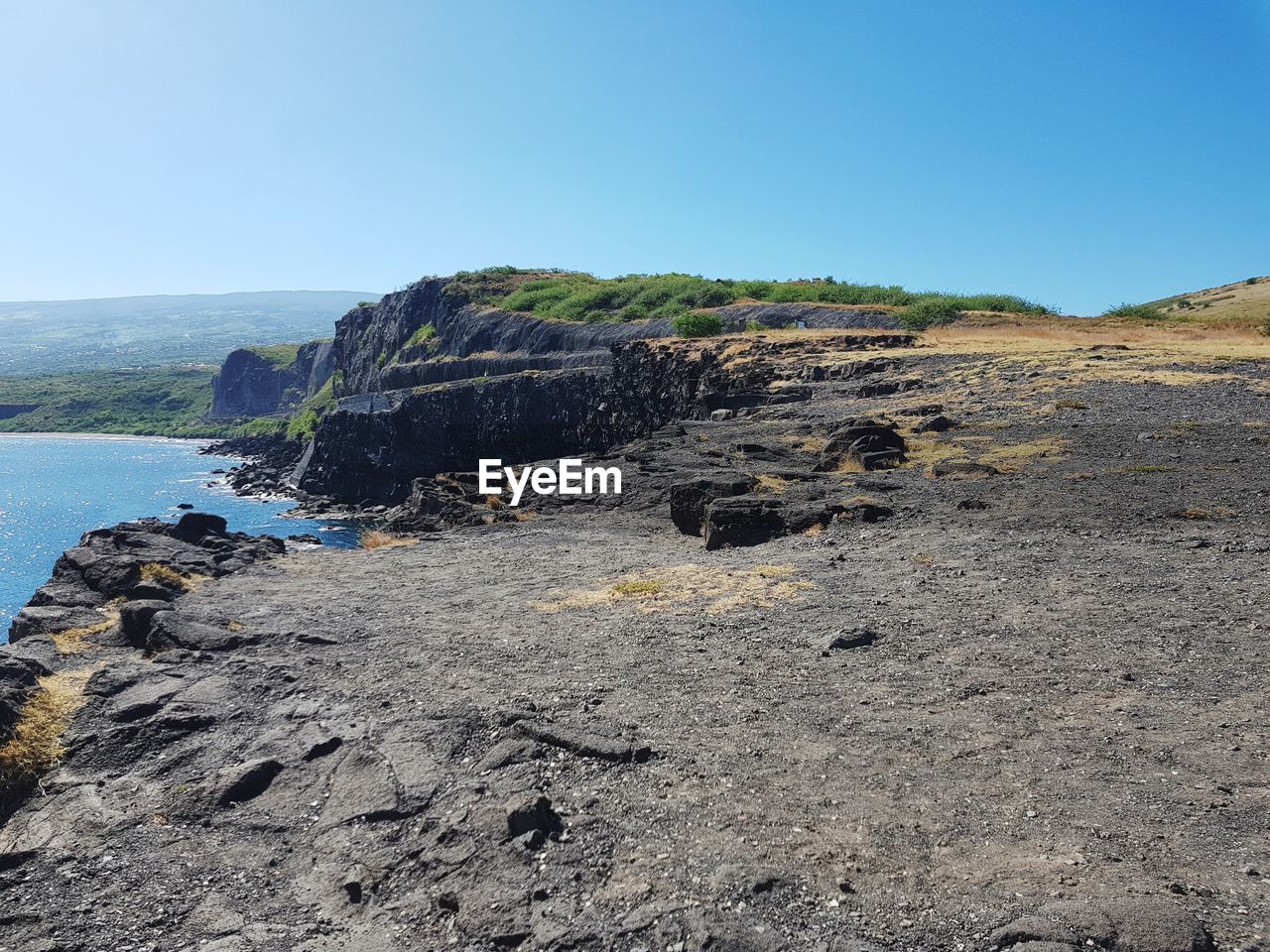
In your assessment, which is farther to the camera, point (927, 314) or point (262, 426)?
point (262, 426)

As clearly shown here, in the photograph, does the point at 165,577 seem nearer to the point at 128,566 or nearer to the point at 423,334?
the point at 128,566

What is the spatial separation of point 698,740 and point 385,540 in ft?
46.5

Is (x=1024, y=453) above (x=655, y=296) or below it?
below

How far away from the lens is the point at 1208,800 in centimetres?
629

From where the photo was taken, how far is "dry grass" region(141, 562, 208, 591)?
15023 millimetres

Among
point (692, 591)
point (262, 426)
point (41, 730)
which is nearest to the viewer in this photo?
point (41, 730)

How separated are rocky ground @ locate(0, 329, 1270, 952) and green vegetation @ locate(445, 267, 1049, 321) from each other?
44848 mm

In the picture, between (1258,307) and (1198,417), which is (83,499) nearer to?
(1198,417)

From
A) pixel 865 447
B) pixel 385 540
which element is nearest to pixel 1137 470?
pixel 865 447

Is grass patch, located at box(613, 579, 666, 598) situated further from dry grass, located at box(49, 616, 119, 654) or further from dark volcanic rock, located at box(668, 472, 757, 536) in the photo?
dry grass, located at box(49, 616, 119, 654)

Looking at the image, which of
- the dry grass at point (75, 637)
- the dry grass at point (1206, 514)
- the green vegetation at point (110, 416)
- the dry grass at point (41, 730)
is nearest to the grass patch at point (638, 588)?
the dry grass at point (41, 730)

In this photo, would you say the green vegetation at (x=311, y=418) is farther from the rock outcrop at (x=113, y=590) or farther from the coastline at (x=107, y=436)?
the rock outcrop at (x=113, y=590)

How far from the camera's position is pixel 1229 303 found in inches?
2734

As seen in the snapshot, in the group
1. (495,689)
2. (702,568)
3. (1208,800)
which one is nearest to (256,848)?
(495,689)
